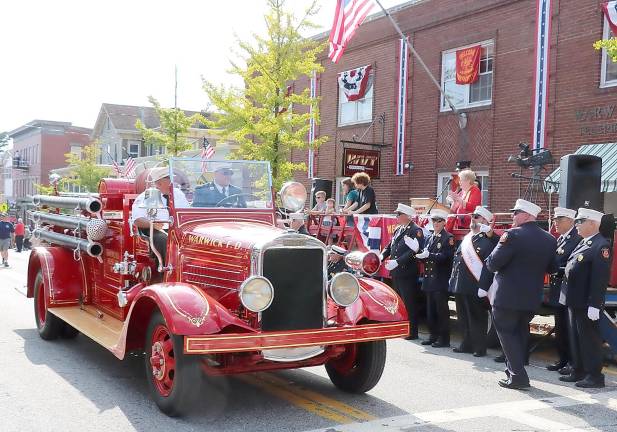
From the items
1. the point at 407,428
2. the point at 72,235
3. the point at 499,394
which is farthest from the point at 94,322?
the point at 499,394

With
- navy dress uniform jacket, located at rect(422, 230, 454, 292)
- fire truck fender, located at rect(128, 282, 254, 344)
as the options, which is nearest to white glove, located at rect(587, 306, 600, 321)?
navy dress uniform jacket, located at rect(422, 230, 454, 292)

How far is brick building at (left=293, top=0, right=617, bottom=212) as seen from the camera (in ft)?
44.3

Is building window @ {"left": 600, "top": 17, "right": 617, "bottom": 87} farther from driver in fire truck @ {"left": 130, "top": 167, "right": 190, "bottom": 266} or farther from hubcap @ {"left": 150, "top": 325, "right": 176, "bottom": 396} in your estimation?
hubcap @ {"left": 150, "top": 325, "right": 176, "bottom": 396}

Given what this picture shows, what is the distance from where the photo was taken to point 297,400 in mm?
5809

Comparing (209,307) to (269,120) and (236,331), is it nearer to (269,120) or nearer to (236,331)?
(236,331)

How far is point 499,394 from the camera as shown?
6.23 meters

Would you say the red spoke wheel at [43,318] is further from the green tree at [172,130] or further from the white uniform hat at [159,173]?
the green tree at [172,130]

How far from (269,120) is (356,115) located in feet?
11.4

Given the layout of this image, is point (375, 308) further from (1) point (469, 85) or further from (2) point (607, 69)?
(1) point (469, 85)

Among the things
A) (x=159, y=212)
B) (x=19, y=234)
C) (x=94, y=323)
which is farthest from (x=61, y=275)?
(x=19, y=234)

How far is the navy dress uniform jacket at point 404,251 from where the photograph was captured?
883 cm

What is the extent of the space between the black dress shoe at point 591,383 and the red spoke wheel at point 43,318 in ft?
19.1

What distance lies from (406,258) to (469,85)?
867cm

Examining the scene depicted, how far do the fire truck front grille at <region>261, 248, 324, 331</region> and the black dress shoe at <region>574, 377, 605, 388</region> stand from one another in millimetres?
2883
